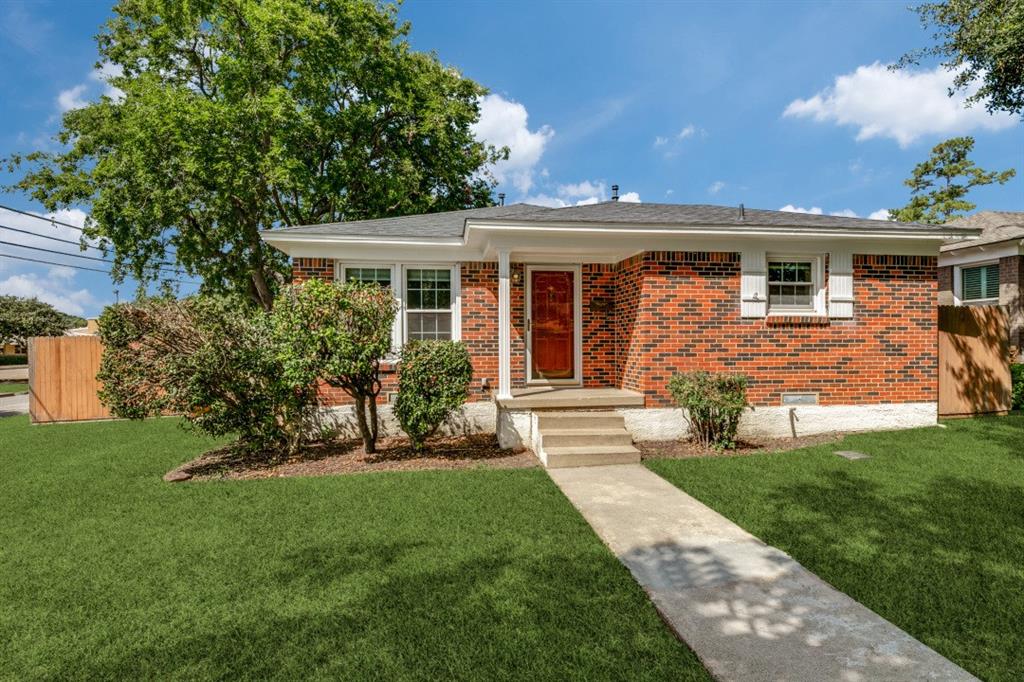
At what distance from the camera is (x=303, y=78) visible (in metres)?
14.9

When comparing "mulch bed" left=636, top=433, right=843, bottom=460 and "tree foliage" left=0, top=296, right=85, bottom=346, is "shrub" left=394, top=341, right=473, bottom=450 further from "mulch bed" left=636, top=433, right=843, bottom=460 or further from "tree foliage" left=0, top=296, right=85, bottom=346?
"tree foliage" left=0, top=296, right=85, bottom=346

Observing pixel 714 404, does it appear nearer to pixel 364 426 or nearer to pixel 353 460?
pixel 364 426

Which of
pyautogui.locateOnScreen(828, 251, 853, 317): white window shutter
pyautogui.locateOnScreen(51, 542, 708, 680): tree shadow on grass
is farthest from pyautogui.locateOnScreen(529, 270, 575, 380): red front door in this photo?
pyautogui.locateOnScreen(51, 542, 708, 680): tree shadow on grass

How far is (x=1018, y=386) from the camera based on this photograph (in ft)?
33.9

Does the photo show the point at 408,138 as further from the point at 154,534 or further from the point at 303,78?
the point at 154,534

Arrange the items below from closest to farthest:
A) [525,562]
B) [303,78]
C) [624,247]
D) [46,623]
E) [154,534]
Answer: [46,623]
[525,562]
[154,534]
[624,247]
[303,78]

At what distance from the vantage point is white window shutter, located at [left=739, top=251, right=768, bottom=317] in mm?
7961

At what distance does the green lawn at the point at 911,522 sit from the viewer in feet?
9.12

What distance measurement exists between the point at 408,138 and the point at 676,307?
11.6 meters

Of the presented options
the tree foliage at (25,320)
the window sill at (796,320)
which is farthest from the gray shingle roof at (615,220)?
the tree foliage at (25,320)

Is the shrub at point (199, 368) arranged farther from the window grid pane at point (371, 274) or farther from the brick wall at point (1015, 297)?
the brick wall at point (1015, 297)

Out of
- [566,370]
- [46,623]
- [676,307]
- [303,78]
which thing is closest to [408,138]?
[303,78]

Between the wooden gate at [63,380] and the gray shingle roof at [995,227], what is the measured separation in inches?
822

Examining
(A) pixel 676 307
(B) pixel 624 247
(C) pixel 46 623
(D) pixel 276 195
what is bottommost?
(C) pixel 46 623
